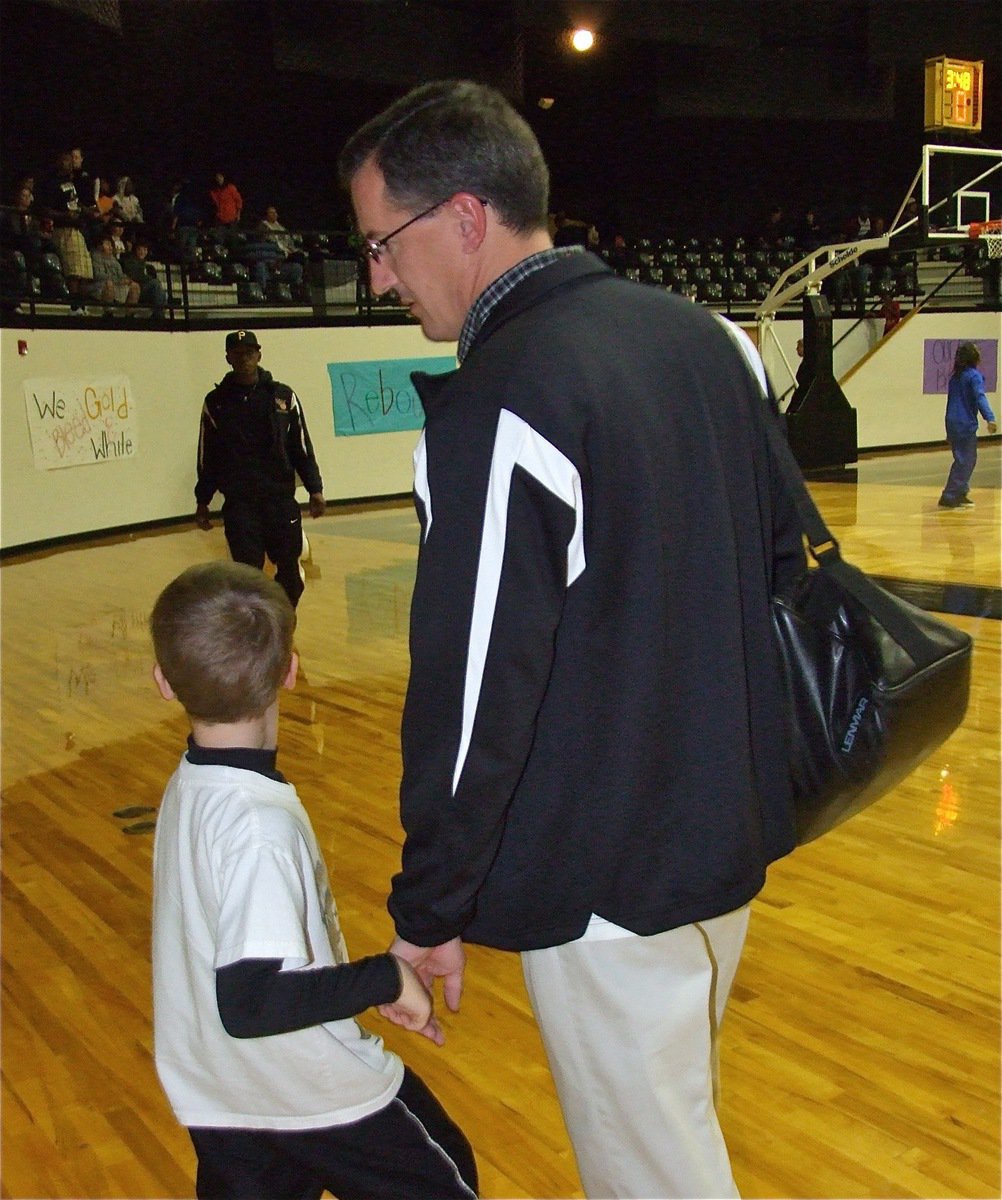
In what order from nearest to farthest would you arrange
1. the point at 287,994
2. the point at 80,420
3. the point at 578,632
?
the point at 578,632 → the point at 287,994 → the point at 80,420

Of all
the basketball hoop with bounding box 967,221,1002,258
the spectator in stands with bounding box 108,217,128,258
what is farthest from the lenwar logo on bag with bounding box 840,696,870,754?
the spectator in stands with bounding box 108,217,128,258

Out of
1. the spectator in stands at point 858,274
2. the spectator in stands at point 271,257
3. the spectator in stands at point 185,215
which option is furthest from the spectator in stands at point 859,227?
the spectator in stands at point 185,215

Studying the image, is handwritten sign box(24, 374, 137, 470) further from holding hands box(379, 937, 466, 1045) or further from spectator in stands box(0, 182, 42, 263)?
holding hands box(379, 937, 466, 1045)

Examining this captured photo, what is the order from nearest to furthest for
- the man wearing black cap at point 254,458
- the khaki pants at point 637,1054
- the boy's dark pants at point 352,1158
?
the khaki pants at point 637,1054 → the boy's dark pants at point 352,1158 → the man wearing black cap at point 254,458

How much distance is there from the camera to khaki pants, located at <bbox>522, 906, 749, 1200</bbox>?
130 cm

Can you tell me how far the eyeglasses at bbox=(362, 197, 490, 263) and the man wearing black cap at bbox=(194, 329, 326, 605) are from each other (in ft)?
14.8

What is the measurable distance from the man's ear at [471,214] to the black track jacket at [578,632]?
0.09 m

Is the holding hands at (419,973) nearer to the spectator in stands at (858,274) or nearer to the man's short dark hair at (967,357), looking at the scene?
the man's short dark hair at (967,357)

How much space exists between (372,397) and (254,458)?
867 centimetres

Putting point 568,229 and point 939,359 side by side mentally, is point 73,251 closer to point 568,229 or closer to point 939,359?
point 568,229

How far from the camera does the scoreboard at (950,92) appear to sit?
1242 centimetres

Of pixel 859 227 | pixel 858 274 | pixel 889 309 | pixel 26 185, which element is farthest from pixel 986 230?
pixel 26 185

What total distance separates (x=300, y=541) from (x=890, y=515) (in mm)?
6207

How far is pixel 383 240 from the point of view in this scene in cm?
143
